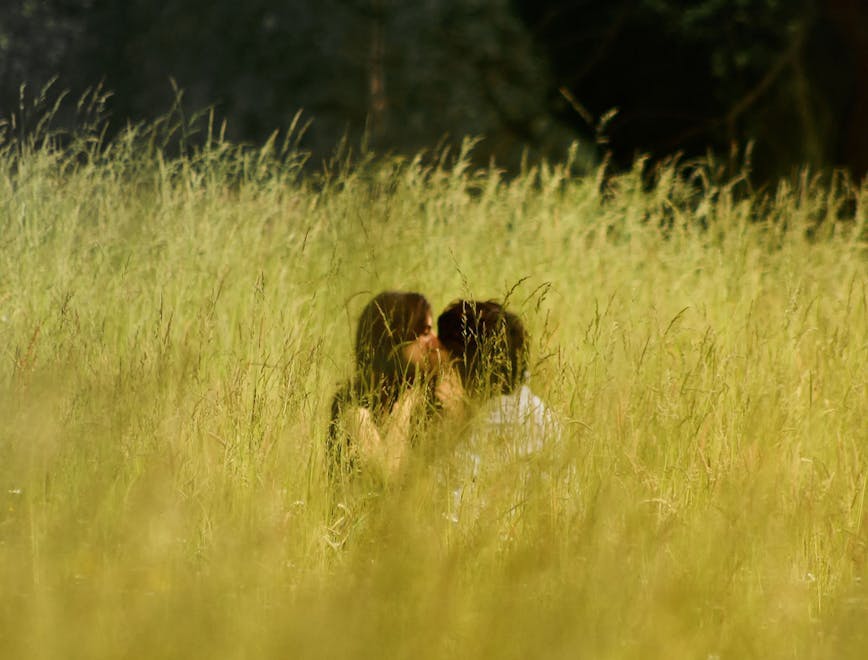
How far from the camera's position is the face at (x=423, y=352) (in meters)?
3.52

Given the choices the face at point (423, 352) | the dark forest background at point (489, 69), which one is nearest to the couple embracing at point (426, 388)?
the face at point (423, 352)

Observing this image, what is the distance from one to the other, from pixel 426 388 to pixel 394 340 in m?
0.30

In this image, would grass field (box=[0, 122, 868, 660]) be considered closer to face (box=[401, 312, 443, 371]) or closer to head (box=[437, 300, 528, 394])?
head (box=[437, 300, 528, 394])

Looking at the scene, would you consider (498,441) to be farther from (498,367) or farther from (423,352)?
(423,352)

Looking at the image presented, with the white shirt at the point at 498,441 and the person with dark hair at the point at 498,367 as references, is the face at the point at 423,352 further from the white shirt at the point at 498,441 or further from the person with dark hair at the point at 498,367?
the white shirt at the point at 498,441

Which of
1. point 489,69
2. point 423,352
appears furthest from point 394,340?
point 489,69

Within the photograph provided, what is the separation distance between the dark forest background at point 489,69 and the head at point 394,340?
5099 millimetres

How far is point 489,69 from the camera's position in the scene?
28.9ft

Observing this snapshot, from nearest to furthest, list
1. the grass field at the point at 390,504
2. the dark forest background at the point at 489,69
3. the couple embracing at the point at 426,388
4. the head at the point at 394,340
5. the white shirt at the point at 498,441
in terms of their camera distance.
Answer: the grass field at the point at 390,504, the white shirt at the point at 498,441, the couple embracing at the point at 426,388, the head at the point at 394,340, the dark forest background at the point at 489,69

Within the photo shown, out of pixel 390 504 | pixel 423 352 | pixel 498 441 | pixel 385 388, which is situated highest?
pixel 423 352

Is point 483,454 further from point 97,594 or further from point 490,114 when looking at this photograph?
point 490,114

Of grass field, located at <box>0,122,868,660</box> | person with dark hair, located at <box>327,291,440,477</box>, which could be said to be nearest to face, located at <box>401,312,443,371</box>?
person with dark hair, located at <box>327,291,440,477</box>

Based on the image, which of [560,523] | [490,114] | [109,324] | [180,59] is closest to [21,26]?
[180,59]

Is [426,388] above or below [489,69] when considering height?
below
